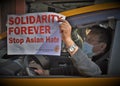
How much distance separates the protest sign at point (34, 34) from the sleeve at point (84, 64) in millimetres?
217

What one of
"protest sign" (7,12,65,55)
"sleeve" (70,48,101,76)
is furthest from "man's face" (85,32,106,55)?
"protest sign" (7,12,65,55)

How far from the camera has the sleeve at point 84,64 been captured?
4.78 m

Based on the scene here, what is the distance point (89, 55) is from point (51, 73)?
48cm

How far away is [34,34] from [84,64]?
0.66 meters

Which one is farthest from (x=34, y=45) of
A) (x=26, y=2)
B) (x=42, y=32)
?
(x=26, y=2)

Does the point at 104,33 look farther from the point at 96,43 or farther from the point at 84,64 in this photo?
the point at 84,64

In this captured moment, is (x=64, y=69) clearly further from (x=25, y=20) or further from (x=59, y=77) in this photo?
(x=25, y=20)

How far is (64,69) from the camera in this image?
4.82 m

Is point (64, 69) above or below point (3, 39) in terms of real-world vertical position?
below

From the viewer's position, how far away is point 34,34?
15.9ft

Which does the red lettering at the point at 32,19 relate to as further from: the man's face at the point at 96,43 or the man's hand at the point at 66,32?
the man's face at the point at 96,43

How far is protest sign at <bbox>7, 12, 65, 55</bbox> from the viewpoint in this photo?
483 cm

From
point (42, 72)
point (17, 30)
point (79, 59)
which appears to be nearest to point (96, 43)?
point (79, 59)

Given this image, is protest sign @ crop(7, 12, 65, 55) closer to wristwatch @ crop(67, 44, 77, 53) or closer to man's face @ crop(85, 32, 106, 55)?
wristwatch @ crop(67, 44, 77, 53)
